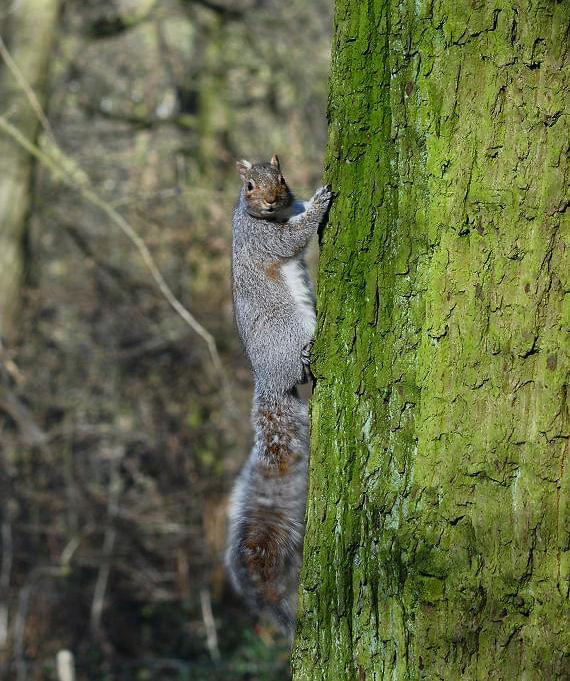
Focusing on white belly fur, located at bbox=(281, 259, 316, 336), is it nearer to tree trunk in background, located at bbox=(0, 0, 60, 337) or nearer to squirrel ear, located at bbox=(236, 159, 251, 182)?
squirrel ear, located at bbox=(236, 159, 251, 182)

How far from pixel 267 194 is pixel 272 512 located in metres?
0.91

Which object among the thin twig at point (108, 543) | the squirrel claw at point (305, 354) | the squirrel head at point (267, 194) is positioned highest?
the squirrel head at point (267, 194)

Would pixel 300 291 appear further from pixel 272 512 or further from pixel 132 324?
pixel 132 324

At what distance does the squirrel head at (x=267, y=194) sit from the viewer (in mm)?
2494

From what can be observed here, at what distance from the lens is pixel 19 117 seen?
668cm

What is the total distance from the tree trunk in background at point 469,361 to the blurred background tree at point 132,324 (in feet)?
13.6

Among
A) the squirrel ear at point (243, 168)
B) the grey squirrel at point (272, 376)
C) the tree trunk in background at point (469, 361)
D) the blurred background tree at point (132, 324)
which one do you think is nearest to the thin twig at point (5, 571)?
the blurred background tree at point (132, 324)

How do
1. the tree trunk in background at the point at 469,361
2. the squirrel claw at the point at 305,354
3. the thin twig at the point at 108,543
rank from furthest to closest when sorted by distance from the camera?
the thin twig at the point at 108,543, the squirrel claw at the point at 305,354, the tree trunk in background at the point at 469,361

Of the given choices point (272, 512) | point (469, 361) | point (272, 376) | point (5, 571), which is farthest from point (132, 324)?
point (469, 361)

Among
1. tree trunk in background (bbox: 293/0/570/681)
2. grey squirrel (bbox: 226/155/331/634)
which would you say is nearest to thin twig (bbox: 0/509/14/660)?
grey squirrel (bbox: 226/155/331/634)

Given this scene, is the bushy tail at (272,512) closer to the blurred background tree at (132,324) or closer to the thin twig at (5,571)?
the blurred background tree at (132,324)

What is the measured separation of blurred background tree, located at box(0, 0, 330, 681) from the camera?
6.14 meters

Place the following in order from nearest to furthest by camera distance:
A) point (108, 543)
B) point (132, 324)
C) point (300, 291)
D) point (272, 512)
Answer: point (272, 512)
point (300, 291)
point (108, 543)
point (132, 324)

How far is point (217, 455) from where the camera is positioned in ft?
23.3
